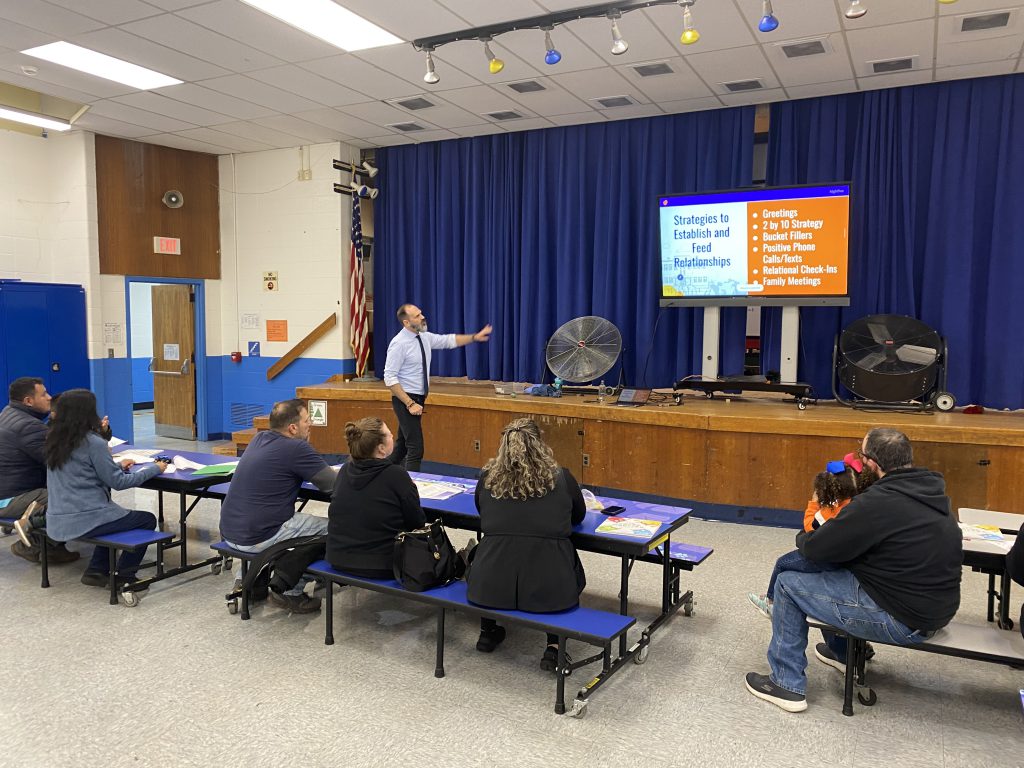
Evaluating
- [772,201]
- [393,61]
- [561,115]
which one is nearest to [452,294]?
[561,115]

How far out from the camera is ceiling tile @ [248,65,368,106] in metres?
5.43

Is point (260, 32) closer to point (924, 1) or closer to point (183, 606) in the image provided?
point (183, 606)

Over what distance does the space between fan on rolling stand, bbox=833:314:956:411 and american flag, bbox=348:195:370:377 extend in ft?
14.9

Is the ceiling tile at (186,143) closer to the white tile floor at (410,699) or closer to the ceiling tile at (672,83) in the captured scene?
the ceiling tile at (672,83)

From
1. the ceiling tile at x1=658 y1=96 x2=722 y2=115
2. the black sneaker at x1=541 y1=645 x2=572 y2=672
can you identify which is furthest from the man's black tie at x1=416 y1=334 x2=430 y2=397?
the black sneaker at x1=541 y1=645 x2=572 y2=672

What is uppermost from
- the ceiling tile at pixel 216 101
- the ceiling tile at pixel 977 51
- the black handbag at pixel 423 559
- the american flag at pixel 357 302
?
the ceiling tile at pixel 216 101

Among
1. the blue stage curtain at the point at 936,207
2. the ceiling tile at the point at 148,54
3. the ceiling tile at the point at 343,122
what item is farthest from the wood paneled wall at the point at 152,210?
the blue stage curtain at the point at 936,207

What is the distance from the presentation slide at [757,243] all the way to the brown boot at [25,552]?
15.3ft

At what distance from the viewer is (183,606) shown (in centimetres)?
372

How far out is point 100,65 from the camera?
5.37m

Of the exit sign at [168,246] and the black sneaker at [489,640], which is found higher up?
the exit sign at [168,246]

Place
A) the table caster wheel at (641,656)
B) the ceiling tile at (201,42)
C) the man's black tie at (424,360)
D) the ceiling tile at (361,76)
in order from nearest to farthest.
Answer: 1. the table caster wheel at (641,656)
2. the ceiling tile at (201,42)
3. the ceiling tile at (361,76)
4. the man's black tie at (424,360)

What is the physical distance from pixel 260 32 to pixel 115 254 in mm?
3780

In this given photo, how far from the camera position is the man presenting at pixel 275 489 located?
11.8 ft
